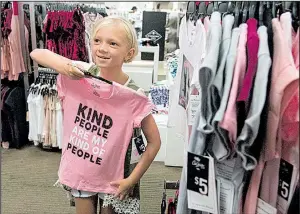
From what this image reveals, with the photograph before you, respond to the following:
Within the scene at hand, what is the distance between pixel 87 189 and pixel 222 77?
62cm

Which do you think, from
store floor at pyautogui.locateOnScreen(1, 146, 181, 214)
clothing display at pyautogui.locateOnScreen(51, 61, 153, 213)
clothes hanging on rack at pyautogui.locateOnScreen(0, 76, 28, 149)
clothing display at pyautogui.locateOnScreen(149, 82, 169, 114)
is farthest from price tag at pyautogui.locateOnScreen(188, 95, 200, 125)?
clothing display at pyautogui.locateOnScreen(149, 82, 169, 114)

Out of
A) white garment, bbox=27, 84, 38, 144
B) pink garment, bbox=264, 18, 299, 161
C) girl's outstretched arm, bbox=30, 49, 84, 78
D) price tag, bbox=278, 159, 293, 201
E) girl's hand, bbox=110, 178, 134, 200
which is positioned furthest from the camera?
white garment, bbox=27, 84, 38, 144

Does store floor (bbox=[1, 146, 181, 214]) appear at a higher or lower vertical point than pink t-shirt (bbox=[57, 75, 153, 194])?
lower

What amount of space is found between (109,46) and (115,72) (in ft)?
0.35

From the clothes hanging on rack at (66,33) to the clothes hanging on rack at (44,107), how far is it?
9.4 inches

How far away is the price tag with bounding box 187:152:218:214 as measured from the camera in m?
0.77

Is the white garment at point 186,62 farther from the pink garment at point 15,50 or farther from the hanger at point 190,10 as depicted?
the pink garment at point 15,50

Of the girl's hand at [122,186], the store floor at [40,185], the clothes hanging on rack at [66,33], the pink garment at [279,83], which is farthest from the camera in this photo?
the clothes hanging on rack at [66,33]

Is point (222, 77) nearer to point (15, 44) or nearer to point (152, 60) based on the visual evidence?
point (15, 44)

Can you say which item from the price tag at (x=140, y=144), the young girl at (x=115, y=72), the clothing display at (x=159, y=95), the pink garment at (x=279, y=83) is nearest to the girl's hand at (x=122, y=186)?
the young girl at (x=115, y=72)

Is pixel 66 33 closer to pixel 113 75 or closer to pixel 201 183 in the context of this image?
pixel 113 75

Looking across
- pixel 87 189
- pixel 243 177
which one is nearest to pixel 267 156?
pixel 243 177

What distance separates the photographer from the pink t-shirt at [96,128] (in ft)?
3.34

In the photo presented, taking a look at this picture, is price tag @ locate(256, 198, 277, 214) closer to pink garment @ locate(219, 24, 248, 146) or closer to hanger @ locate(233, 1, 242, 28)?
pink garment @ locate(219, 24, 248, 146)
